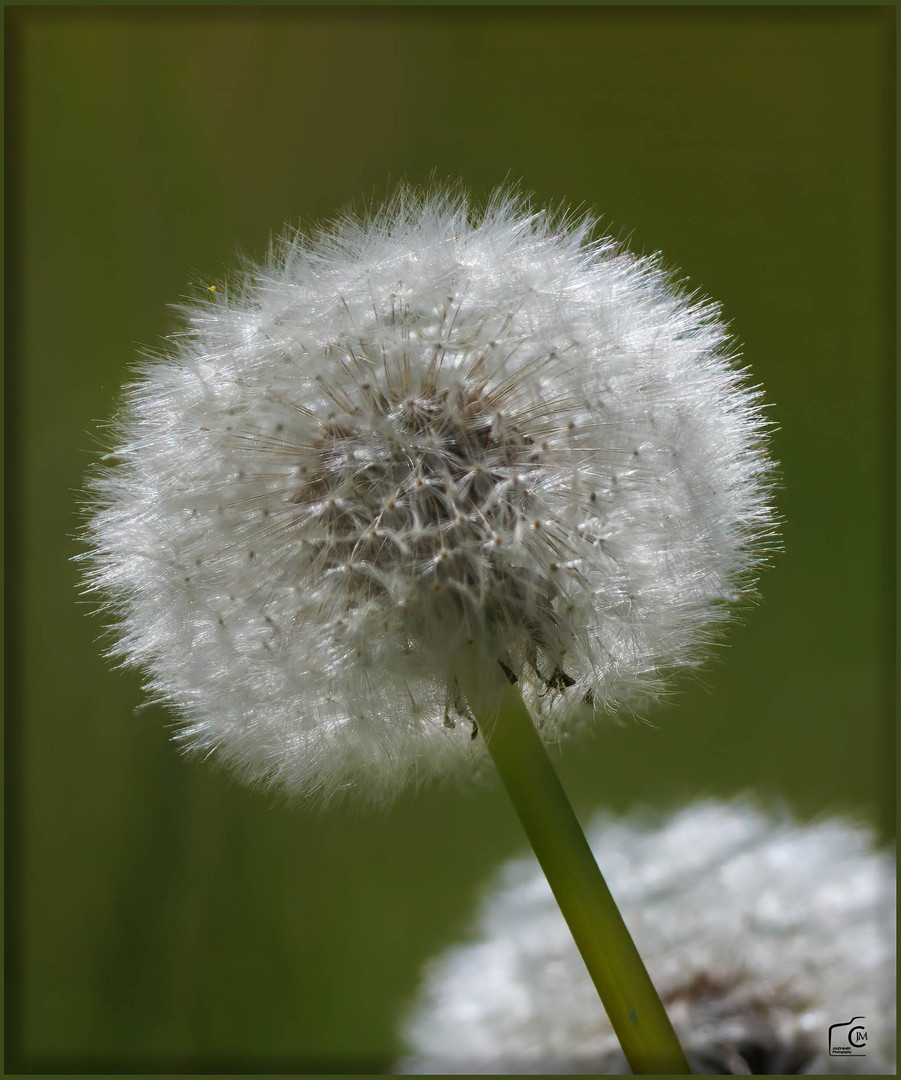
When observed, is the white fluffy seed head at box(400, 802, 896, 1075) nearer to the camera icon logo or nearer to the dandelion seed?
the camera icon logo

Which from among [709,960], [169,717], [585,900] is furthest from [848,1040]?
[169,717]

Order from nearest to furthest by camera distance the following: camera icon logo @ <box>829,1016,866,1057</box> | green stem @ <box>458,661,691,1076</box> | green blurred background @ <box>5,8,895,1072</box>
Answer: green stem @ <box>458,661,691,1076</box>, camera icon logo @ <box>829,1016,866,1057</box>, green blurred background @ <box>5,8,895,1072</box>

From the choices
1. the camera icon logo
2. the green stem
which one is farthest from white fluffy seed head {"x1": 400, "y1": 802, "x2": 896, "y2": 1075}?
the green stem

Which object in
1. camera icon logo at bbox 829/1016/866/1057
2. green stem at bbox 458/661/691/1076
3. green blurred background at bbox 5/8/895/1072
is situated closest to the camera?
green stem at bbox 458/661/691/1076

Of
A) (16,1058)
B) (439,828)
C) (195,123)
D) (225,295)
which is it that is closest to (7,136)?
(225,295)

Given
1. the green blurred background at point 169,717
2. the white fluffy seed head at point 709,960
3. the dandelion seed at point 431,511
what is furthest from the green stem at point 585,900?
the green blurred background at point 169,717

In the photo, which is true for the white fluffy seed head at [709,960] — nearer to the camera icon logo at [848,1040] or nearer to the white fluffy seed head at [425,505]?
the camera icon logo at [848,1040]

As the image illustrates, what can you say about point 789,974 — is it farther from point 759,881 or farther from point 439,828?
point 439,828
